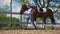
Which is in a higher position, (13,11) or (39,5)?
(39,5)

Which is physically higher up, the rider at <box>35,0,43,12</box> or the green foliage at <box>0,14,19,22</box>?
the rider at <box>35,0,43,12</box>

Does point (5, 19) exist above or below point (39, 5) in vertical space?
below

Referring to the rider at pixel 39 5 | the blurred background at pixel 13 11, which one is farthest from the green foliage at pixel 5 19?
the rider at pixel 39 5

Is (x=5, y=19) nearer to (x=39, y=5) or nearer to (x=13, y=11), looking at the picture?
(x=13, y=11)

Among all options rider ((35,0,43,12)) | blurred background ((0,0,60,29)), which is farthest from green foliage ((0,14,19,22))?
rider ((35,0,43,12))

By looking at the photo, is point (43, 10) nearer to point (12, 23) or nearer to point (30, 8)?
point (30, 8)

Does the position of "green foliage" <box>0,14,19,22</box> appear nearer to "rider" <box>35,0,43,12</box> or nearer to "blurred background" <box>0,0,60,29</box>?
"blurred background" <box>0,0,60,29</box>

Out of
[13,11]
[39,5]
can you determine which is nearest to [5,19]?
[13,11]

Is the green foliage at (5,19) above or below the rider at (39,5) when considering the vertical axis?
below

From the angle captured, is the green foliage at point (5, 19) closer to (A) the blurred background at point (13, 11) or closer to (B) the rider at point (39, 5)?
(A) the blurred background at point (13, 11)

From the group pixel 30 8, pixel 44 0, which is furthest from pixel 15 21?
pixel 44 0

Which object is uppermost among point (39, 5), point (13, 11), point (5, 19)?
point (39, 5)

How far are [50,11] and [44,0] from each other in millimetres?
238

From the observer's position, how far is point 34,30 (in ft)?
12.5
